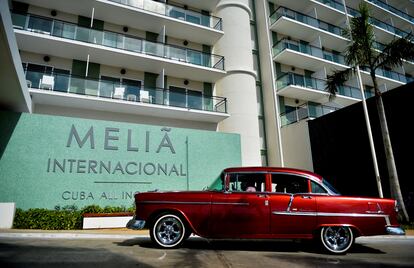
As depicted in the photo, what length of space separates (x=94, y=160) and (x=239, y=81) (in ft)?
39.3

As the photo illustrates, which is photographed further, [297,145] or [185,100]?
[297,145]

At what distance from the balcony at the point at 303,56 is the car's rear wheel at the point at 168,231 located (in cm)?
1987

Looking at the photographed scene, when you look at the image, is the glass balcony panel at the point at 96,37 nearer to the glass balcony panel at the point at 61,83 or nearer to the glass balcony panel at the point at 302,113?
the glass balcony panel at the point at 61,83

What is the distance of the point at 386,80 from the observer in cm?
2786

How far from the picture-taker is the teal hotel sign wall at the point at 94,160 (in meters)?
11.9

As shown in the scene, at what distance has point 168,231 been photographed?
20.3 ft

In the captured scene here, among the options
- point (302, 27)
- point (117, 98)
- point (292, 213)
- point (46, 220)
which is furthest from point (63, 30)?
point (302, 27)

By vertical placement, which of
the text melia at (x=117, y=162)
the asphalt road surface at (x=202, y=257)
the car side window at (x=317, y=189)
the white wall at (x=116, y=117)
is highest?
the white wall at (x=116, y=117)

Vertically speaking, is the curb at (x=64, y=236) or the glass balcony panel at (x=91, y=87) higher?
the glass balcony panel at (x=91, y=87)

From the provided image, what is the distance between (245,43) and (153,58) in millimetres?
8158

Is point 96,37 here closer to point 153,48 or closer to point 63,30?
point 63,30

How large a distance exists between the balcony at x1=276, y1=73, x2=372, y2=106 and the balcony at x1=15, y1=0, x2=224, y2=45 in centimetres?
653

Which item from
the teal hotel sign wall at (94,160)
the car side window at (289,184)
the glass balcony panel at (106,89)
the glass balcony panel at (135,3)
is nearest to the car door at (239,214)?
the car side window at (289,184)

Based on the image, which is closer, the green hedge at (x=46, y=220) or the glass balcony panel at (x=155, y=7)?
the green hedge at (x=46, y=220)
